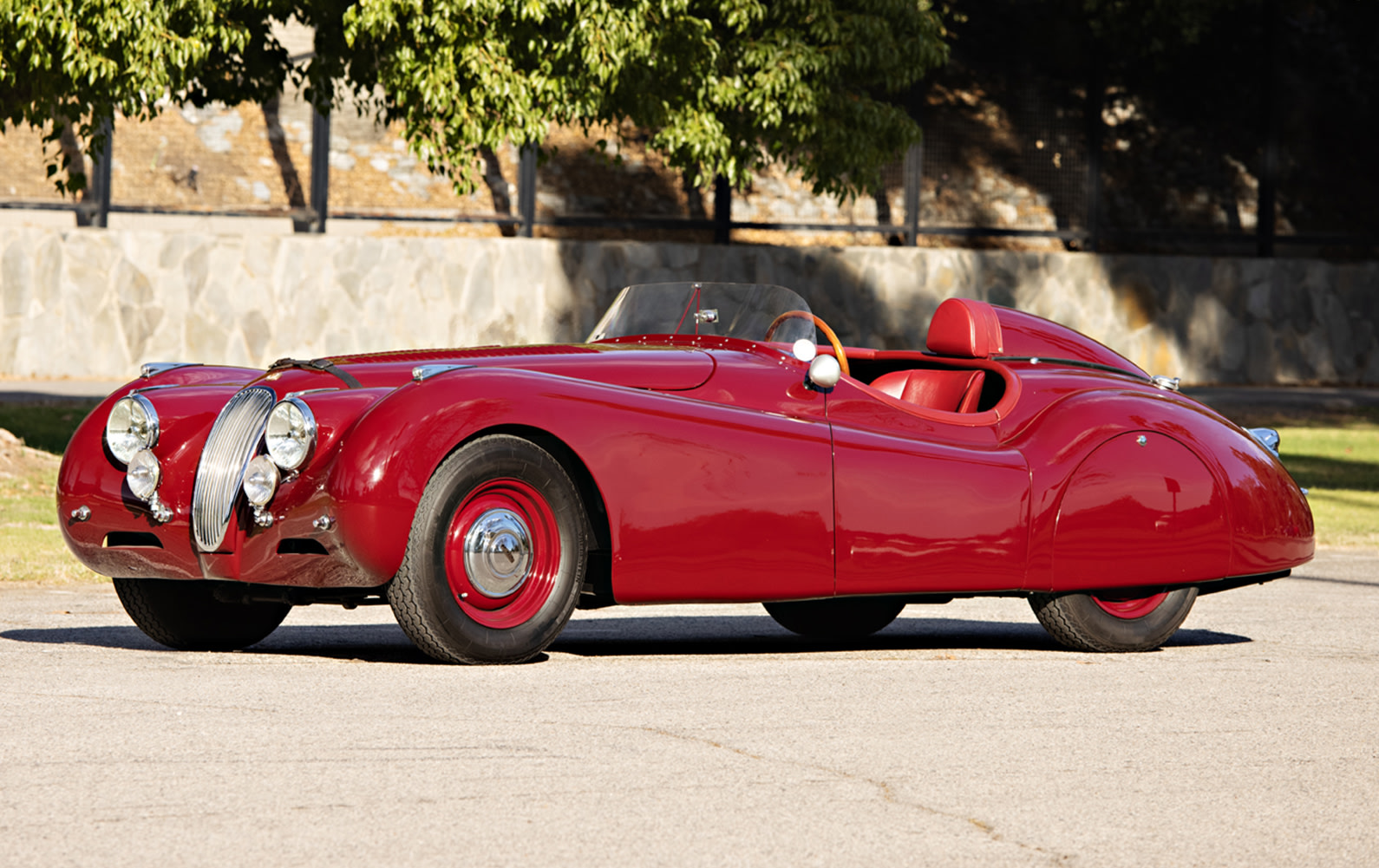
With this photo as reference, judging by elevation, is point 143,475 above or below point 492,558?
above

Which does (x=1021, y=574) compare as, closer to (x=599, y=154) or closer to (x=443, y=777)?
(x=443, y=777)

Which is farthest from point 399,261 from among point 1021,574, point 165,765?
point 165,765

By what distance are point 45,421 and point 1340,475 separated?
11.4 m

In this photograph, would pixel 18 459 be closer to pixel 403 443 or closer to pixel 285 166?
pixel 403 443

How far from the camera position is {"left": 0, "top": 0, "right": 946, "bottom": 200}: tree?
1195cm

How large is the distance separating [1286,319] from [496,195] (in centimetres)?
1130

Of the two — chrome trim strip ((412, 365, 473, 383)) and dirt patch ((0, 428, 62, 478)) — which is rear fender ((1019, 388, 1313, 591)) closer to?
chrome trim strip ((412, 365, 473, 383))

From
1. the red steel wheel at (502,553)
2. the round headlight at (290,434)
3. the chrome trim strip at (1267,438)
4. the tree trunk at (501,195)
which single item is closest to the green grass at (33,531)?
the round headlight at (290,434)

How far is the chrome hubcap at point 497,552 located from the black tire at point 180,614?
3.60ft

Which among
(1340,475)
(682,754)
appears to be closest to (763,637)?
(682,754)

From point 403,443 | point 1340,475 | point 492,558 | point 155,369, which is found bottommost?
point 1340,475

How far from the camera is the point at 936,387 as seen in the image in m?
7.56

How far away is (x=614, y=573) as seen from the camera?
620 centimetres

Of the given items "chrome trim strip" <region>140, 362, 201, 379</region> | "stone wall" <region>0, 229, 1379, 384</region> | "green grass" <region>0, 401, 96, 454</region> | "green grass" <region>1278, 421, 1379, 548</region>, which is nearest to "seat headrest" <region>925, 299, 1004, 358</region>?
"chrome trim strip" <region>140, 362, 201, 379</region>
